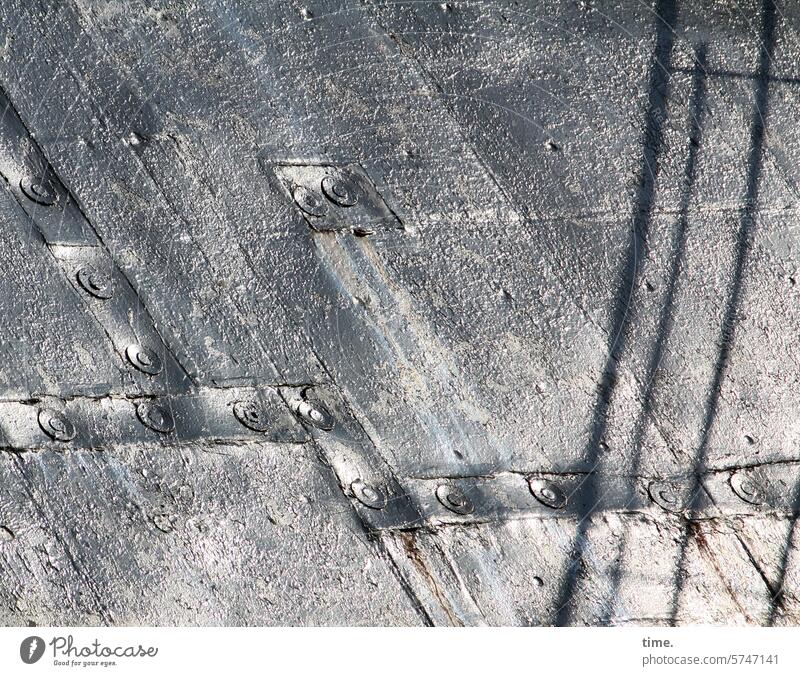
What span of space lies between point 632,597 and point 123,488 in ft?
5.47

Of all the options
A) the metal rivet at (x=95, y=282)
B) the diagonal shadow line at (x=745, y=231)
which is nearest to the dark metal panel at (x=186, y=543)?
the metal rivet at (x=95, y=282)

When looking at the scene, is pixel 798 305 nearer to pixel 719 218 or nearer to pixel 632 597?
pixel 719 218

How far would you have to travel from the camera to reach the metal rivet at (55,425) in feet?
7.73

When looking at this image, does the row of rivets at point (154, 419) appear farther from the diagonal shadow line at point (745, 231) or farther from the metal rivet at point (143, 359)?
the diagonal shadow line at point (745, 231)

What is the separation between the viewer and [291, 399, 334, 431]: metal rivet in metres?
2.46

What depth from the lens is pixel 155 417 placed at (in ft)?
7.91

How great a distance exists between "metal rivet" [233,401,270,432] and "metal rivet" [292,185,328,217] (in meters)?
0.65

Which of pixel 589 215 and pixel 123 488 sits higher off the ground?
pixel 589 215

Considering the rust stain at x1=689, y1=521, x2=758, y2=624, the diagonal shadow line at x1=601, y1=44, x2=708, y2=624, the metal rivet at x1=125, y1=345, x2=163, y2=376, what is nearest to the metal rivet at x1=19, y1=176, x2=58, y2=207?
the metal rivet at x1=125, y1=345, x2=163, y2=376

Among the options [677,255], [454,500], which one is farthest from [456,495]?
[677,255]

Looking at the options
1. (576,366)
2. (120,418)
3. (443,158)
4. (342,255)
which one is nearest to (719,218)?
(576,366)

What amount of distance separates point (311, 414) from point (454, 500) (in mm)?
546

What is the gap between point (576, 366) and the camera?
2.53 meters

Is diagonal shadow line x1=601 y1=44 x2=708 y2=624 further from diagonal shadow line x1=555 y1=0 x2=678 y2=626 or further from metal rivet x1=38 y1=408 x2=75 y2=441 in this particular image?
metal rivet x1=38 y1=408 x2=75 y2=441
